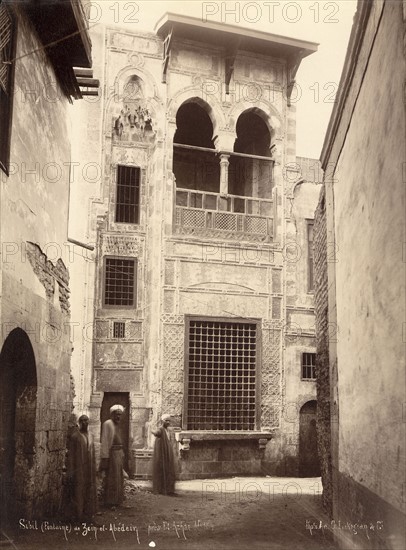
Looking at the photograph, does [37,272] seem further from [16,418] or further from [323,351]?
[323,351]

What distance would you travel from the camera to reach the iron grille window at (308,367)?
18266 mm

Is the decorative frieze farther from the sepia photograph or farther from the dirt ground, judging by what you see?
the dirt ground

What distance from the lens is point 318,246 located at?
36.8 feet

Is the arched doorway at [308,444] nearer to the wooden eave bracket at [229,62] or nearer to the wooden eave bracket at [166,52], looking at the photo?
the wooden eave bracket at [229,62]

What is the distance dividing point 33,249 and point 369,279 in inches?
164

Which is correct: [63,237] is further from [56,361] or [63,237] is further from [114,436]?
[114,436]

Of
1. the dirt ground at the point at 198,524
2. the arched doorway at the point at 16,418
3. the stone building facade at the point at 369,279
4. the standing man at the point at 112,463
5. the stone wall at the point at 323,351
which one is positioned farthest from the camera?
the standing man at the point at 112,463

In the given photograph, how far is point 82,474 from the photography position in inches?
371

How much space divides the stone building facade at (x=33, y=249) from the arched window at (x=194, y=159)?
30.9 feet

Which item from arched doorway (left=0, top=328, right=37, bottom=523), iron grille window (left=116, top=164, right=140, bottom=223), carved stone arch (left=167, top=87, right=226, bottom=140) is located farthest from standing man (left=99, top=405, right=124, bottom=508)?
carved stone arch (left=167, top=87, right=226, bottom=140)

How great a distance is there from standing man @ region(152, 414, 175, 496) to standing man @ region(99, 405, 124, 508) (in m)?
1.84

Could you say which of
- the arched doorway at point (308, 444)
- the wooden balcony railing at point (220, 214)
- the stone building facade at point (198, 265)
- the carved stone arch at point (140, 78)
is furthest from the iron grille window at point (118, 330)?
the carved stone arch at point (140, 78)

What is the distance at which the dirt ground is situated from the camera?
7.92 metres

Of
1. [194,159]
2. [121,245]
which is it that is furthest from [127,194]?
[194,159]
